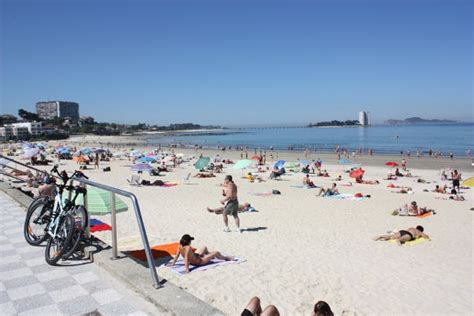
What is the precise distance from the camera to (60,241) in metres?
4.72

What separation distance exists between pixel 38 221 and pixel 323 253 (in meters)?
5.31

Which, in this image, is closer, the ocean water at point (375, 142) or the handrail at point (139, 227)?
the handrail at point (139, 227)

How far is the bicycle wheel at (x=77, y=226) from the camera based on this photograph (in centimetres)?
461

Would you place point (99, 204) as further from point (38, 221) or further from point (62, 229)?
point (62, 229)

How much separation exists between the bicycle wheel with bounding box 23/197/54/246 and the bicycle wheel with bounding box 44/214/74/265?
62 centimetres

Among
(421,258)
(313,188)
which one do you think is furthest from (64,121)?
(421,258)

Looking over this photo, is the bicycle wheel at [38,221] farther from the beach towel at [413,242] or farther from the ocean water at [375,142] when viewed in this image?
the ocean water at [375,142]

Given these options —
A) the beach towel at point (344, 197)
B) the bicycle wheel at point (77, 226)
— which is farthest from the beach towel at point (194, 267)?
the beach towel at point (344, 197)

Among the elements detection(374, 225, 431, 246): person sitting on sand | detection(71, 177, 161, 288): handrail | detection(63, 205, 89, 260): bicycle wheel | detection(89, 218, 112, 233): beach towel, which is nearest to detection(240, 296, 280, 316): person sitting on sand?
detection(71, 177, 161, 288): handrail

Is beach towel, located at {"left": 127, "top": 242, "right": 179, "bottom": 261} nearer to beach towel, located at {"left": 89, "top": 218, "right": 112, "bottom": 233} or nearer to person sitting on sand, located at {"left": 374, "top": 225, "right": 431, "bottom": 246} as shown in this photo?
beach towel, located at {"left": 89, "top": 218, "right": 112, "bottom": 233}

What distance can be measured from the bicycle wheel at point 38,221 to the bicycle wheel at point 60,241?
62cm

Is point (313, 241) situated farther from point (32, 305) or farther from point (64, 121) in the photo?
point (64, 121)

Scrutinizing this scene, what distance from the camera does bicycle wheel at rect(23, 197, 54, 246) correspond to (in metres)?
5.39

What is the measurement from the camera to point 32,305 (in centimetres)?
355
